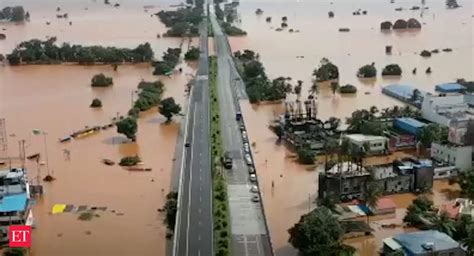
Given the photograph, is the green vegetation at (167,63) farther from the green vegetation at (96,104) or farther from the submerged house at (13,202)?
the submerged house at (13,202)

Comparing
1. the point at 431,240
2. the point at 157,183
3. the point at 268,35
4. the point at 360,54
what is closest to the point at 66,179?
the point at 157,183

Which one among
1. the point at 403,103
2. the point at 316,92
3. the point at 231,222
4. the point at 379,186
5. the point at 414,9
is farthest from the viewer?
the point at 414,9

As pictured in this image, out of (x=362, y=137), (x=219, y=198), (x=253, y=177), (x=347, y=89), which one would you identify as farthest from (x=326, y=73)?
(x=219, y=198)

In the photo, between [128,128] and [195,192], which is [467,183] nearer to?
[195,192]

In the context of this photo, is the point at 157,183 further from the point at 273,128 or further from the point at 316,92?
the point at 316,92

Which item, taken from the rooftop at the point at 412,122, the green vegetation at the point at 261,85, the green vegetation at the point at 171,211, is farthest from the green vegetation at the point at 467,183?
the green vegetation at the point at 261,85

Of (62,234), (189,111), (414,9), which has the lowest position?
(62,234)
